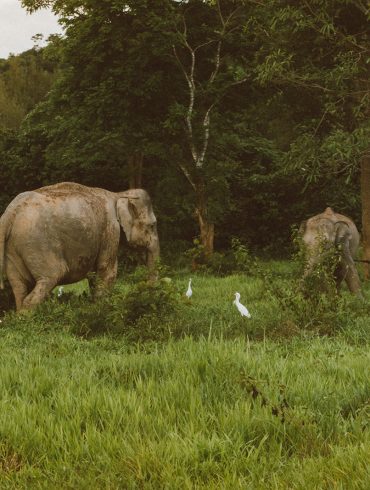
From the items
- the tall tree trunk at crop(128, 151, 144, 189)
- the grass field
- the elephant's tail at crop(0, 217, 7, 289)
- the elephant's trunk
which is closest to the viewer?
the grass field

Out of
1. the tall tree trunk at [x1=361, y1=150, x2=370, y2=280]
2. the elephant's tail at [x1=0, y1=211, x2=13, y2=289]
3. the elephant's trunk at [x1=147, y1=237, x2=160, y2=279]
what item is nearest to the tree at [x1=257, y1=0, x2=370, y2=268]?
the tall tree trunk at [x1=361, y1=150, x2=370, y2=280]

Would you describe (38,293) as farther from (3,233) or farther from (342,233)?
(342,233)

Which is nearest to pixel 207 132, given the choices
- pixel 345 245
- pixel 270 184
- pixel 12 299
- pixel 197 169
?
pixel 197 169

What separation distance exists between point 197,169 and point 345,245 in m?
6.88

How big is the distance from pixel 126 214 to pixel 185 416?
15.5 ft

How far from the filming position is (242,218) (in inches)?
778

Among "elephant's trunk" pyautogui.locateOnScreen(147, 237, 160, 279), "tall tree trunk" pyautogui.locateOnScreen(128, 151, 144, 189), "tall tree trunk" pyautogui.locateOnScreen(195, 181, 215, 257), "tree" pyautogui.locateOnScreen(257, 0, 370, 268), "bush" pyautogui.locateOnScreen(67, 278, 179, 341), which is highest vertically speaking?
"tree" pyautogui.locateOnScreen(257, 0, 370, 268)

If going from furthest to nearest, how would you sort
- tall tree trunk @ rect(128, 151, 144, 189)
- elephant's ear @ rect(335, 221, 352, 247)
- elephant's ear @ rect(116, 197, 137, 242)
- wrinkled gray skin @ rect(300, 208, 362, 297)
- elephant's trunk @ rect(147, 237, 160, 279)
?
tall tree trunk @ rect(128, 151, 144, 189) → elephant's ear @ rect(335, 221, 352, 247) → wrinkled gray skin @ rect(300, 208, 362, 297) → elephant's trunk @ rect(147, 237, 160, 279) → elephant's ear @ rect(116, 197, 137, 242)

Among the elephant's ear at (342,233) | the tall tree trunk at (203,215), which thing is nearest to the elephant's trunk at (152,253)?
the elephant's ear at (342,233)

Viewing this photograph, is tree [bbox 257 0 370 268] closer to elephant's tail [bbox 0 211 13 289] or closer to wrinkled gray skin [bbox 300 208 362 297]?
wrinkled gray skin [bbox 300 208 362 297]

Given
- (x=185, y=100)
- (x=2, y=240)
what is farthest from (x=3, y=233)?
(x=185, y=100)

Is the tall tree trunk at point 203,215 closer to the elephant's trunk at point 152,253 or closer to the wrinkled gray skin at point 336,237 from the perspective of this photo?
the wrinkled gray skin at point 336,237

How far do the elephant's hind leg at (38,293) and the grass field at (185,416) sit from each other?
1278 mm

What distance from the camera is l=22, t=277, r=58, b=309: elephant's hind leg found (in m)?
7.27
